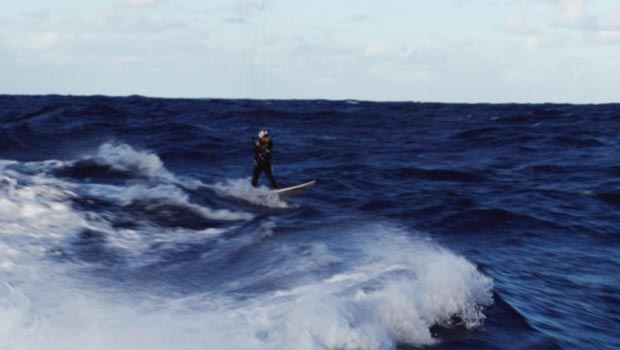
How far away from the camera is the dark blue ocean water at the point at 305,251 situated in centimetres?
813

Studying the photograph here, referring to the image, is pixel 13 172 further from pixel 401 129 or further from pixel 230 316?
pixel 401 129

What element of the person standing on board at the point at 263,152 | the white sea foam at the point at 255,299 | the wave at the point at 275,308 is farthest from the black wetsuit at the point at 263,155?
the wave at the point at 275,308

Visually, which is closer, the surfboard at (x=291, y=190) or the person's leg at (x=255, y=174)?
the surfboard at (x=291, y=190)

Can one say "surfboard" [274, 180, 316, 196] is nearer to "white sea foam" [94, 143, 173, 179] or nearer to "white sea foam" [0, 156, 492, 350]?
"white sea foam" [94, 143, 173, 179]

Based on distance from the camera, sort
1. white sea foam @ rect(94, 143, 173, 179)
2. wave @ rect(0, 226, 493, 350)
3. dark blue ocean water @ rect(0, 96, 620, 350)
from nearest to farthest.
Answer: wave @ rect(0, 226, 493, 350)
dark blue ocean water @ rect(0, 96, 620, 350)
white sea foam @ rect(94, 143, 173, 179)

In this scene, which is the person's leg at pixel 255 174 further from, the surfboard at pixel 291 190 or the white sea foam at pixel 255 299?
the white sea foam at pixel 255 299

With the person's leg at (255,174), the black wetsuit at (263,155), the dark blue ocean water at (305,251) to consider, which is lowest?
the dark blue ocean water at (305,251)

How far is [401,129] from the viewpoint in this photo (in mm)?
Result: 43781

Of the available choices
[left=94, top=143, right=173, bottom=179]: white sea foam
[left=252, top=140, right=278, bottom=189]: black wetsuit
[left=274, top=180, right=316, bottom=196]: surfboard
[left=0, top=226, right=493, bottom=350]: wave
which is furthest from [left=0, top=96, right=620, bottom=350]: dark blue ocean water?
[left=252, top=140, right=278, bottom=189]: black wetsuit

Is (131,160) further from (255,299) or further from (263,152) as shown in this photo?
(255,299)

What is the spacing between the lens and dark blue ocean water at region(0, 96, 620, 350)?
8133 mm

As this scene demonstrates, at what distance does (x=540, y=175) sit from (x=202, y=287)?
1784 cm

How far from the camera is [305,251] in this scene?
39.6 ft

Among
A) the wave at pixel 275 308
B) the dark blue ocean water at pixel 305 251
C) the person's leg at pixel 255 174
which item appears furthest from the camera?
the person's leg at pixel 255 174
